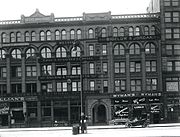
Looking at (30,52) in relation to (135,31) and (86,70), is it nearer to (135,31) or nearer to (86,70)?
(86,70)

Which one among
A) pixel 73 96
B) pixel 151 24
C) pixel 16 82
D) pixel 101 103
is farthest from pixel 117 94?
pixel 16 82

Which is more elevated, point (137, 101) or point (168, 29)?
point (168, 29)

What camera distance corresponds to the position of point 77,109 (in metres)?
63.7

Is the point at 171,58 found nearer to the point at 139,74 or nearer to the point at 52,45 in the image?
the point at 139,74

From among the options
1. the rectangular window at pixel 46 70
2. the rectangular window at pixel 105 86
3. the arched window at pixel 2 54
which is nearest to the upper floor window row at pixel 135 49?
the rectangular window at pixel 105 86

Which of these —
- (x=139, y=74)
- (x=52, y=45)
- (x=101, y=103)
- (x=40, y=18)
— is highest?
(x=40, y=18)

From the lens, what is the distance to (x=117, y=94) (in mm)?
62750

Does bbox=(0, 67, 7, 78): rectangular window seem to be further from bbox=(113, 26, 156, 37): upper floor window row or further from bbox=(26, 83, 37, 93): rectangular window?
bbox=(113, 26, 156, 37): upper floor window row

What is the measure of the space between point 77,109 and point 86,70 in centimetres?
667

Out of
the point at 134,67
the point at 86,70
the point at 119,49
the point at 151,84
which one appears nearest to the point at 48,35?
the point at 86,70

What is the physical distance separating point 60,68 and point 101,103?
9.18 metres

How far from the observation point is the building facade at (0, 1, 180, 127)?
62.7 m

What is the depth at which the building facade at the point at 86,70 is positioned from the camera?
A: 206 feet

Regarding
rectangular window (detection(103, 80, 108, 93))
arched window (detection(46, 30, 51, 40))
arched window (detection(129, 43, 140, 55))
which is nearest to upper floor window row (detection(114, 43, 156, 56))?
arched window (detection(129, 43, 140, 55))
